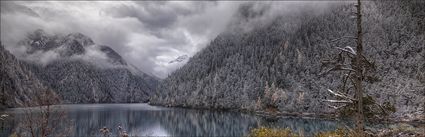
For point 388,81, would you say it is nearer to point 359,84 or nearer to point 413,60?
point 413,60

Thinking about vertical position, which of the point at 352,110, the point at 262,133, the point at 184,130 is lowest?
the point at 184,130

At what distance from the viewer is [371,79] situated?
10844 mm

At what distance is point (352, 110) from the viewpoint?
1063 centimetres

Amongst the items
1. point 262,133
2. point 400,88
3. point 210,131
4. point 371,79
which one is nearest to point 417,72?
point 400,88

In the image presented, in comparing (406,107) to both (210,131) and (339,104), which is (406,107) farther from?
(339,104)

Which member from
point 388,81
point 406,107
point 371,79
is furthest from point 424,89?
point 371,79

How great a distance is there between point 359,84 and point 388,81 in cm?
20384

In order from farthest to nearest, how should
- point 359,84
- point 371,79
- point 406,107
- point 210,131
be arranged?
point 406,107 → point 210,131 → point 371,79 → point 359,84

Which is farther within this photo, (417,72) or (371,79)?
(417,72)

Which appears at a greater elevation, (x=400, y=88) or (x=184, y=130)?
(x=400, y=88)

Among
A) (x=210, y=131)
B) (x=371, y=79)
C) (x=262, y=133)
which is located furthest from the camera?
(x=210, y=131)

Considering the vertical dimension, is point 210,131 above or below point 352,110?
below

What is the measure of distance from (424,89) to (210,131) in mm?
106640

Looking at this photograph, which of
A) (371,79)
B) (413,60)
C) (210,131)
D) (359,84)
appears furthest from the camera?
(413,60)
